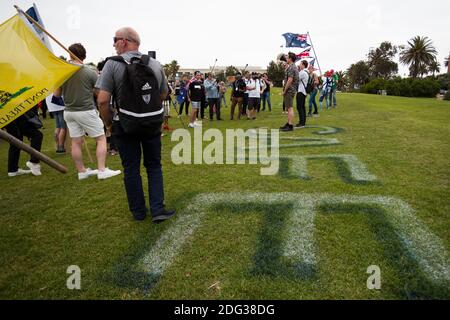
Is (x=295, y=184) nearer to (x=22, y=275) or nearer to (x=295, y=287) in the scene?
(x=295, y=287)

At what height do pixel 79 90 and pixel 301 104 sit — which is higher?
pixel 79 90

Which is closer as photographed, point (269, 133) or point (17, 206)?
point (17, 206)

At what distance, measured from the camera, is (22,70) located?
3623 millimetres

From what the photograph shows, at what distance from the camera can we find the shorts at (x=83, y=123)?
4.83 m

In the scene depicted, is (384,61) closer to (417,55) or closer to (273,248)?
(417,55)

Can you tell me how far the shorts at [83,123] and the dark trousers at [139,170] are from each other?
1.86m

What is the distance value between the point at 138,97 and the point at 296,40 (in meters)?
14.8

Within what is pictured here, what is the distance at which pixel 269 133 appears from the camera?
8984 mm

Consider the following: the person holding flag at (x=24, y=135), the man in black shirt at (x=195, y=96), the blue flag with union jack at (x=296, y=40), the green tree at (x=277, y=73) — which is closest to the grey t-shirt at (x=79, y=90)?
the person holding flag at (x=24, y=135)

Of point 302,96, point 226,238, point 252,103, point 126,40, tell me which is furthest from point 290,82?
point 226,238

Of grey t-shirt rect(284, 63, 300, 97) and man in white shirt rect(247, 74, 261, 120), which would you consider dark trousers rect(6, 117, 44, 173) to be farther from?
man in white shirt rect(247, 74, 261, 120)
